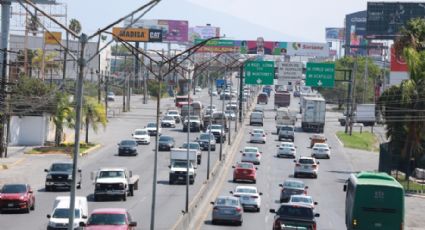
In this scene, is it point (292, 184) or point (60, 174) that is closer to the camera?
point (292, 184)

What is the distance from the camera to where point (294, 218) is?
40312 millimetres

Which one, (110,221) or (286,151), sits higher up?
(110,221)

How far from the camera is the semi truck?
114125mm

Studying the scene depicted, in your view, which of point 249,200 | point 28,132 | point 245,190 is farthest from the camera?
point 28,132

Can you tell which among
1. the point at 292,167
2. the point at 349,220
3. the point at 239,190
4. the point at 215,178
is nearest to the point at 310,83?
the point at 292,167

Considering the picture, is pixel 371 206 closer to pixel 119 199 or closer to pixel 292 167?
pixel 119 199

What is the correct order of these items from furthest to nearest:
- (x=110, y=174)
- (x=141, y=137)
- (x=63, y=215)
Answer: (x=141, y=137) < (x=110, y=174) < (x=63, y=215)

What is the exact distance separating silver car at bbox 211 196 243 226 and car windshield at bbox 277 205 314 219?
6756 mm

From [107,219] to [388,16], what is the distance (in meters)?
108

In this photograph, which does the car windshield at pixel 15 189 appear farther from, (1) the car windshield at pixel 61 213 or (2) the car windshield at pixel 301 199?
(2) the car windshield at pixel 301 199

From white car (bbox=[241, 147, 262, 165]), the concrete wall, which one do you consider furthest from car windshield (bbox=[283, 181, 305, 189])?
the concrete wall

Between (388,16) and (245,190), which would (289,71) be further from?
(388,16)

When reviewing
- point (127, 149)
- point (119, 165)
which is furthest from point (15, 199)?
point (127, 149)

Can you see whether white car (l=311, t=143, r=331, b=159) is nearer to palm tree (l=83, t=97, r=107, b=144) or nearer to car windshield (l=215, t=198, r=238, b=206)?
palm tree (l=83, t=97, r=107, b=144)
